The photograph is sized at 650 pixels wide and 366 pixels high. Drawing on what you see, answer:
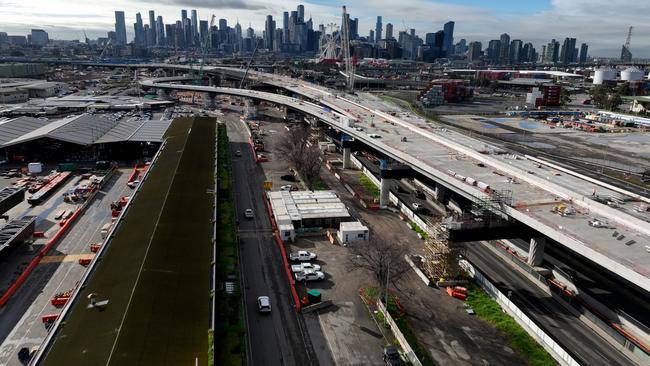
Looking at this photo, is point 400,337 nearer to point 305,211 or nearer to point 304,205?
point 305,211

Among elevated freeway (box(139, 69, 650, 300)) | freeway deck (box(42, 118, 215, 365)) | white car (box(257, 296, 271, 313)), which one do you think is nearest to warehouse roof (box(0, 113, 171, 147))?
elevated freeway (box(139, 69, 650, 300))

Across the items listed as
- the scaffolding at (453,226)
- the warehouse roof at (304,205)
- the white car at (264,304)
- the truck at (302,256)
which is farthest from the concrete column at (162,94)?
the scaffolding at (453,226)

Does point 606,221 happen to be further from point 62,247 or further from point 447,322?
point 62,247

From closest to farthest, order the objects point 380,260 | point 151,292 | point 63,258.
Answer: point 151,292 < point 380,260 < point 63,258

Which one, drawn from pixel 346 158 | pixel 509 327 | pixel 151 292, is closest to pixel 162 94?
pixel 346 158

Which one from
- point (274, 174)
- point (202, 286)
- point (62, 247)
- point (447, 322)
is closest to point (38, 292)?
point (62, 247)

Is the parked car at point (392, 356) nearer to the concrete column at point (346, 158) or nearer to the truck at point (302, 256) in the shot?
the truck at point (302, 256)
